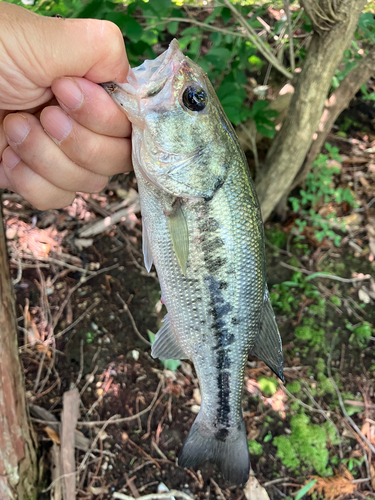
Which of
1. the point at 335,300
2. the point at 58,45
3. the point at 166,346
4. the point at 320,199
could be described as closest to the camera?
the point at 58,45

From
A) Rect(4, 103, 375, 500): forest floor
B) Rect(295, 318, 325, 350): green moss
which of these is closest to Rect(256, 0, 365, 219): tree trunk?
Rect(4, 103, 375, 500): forest floor

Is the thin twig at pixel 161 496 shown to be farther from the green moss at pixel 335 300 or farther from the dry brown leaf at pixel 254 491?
the green moss at pixel 335 300

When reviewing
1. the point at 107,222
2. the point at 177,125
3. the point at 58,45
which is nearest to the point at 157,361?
the point at 107,222

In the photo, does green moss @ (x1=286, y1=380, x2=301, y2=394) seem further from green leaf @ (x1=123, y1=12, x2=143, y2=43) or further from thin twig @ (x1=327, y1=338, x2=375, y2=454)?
green leaf @ (x1=123, y1=12, x2=143, y2=43)

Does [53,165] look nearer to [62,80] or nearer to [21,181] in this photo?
[21,181]

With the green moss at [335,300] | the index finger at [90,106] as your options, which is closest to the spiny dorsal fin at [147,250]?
the index finger at [90,106]

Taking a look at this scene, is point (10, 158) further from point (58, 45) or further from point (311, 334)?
point (311, 334)

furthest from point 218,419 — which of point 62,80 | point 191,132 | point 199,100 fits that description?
point 62,80
